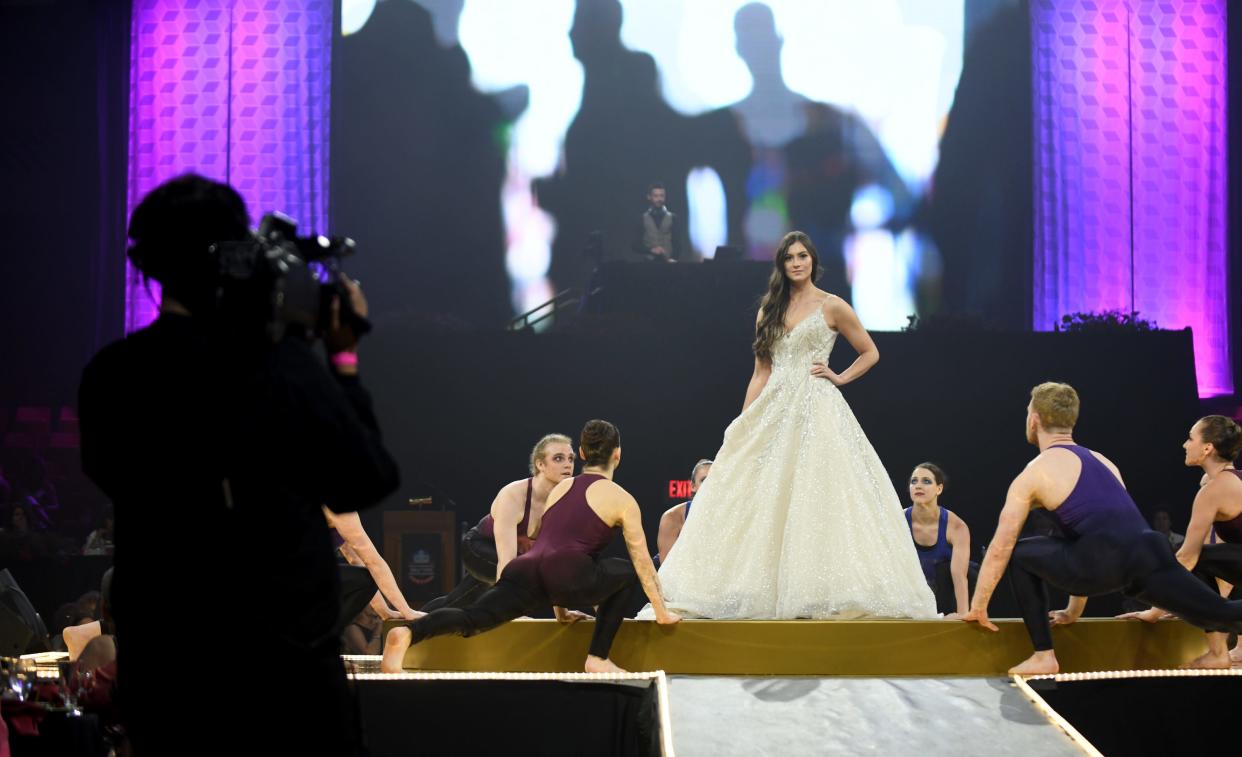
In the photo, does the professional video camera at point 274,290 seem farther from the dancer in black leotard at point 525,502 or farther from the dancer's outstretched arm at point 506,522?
the dancer's outstretched arm at point 506,522

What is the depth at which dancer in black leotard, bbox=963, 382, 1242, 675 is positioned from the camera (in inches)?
162

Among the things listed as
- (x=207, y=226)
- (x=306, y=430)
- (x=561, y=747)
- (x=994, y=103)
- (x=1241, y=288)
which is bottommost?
(x=561, y=747)

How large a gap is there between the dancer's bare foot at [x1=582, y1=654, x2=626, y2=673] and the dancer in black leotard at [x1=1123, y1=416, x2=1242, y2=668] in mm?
1876

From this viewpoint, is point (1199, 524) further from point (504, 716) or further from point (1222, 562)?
point (504, 716)

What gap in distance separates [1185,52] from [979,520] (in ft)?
22.5

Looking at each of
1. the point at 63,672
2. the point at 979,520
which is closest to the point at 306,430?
the point at 63,672

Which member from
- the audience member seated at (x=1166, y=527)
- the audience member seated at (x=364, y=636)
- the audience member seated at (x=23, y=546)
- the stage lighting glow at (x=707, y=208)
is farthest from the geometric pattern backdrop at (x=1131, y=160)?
the audience member seated at (x=23, y=546)

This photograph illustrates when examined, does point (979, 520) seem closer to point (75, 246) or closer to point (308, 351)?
point (308, 351)

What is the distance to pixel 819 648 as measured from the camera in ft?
14.3

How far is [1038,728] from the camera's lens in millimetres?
3803

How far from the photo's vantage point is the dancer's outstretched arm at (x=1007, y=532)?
164 inches

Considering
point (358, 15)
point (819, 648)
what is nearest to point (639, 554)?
point (819, 648)

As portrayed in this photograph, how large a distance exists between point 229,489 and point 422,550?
22.3 feet

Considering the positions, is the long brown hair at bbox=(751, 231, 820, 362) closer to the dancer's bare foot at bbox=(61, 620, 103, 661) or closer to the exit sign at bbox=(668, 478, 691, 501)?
the dancer's bare foot at bbox=(61, 620, 103, 661)
